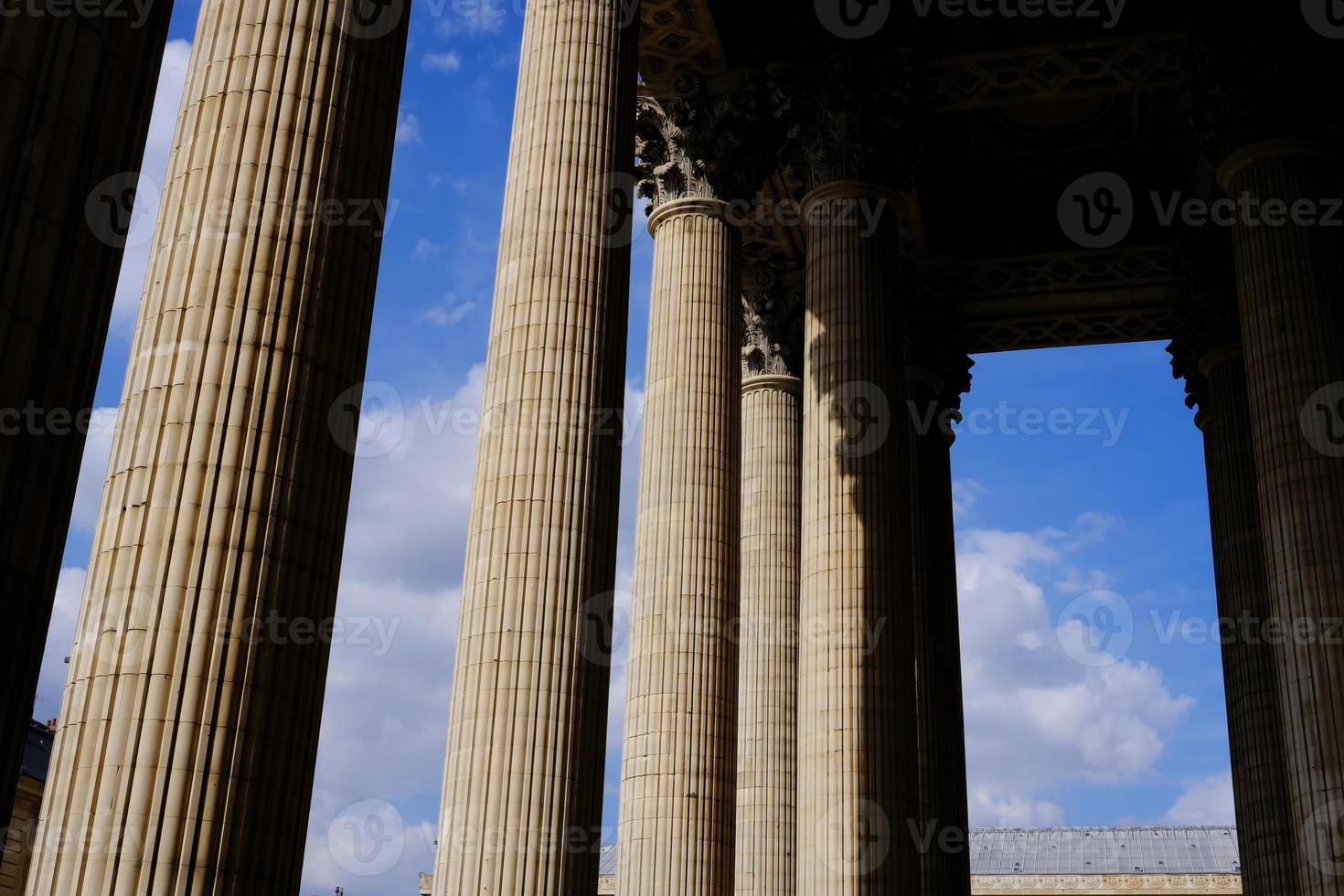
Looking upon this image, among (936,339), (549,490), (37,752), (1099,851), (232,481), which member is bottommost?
(232,481)

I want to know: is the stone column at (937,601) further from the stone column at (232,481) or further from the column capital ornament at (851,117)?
the stone column at (232,481)

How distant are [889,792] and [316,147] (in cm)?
1842

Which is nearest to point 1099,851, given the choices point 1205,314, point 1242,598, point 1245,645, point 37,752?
point 1242,598

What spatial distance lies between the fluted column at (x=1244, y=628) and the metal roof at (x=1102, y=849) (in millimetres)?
48099

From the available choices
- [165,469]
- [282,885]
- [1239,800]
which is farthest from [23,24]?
[1239,800]

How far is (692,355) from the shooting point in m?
29.5

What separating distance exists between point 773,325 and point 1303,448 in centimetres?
1816

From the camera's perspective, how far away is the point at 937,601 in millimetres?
39250

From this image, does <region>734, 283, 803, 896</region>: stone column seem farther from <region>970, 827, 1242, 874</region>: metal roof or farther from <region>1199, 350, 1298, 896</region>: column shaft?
<region>970, 827, 1242, 874</region>: metal roof

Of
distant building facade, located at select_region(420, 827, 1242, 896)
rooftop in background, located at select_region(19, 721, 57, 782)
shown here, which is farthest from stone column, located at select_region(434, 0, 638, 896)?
distant building facade, located at select_region(420, 827, 1242, 896)

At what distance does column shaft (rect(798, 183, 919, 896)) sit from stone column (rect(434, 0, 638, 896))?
29.2 feet

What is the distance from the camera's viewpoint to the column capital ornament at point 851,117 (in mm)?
32312

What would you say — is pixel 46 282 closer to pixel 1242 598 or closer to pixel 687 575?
pixel 687 575

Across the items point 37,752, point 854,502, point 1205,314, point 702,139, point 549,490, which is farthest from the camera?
point 37,752
